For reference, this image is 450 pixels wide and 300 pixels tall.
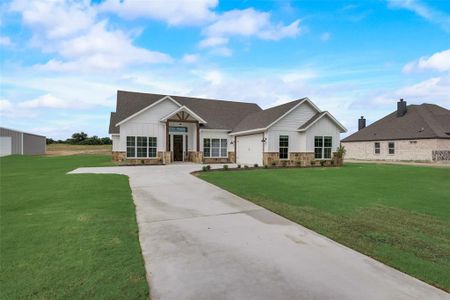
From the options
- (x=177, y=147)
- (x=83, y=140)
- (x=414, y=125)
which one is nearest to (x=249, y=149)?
(x=177, y=147)

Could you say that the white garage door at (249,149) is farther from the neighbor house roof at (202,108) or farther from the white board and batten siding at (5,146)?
the white board and batten siding at (5,146)

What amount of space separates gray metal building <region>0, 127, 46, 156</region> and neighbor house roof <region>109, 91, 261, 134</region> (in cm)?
2014

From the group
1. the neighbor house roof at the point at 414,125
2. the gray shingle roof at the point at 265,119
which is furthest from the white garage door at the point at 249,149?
the neighbor house roof at the point at 414,125

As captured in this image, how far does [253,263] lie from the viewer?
3908 millimetres

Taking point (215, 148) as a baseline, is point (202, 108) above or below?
above

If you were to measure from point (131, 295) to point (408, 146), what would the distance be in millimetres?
33244

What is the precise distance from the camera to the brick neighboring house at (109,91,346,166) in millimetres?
21062

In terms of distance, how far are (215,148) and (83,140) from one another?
4970cm

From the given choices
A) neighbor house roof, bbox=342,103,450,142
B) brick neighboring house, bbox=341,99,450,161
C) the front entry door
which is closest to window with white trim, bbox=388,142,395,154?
brick neighboring house, bbox=341,99,450,161

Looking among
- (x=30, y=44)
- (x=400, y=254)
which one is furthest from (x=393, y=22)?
(x=30, y=44)

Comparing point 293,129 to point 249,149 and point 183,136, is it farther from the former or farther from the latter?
point 183,136

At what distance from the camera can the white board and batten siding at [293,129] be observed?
20.7 meters

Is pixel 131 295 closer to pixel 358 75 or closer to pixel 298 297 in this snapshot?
pixel 298 297

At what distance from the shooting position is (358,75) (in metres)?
21.1
